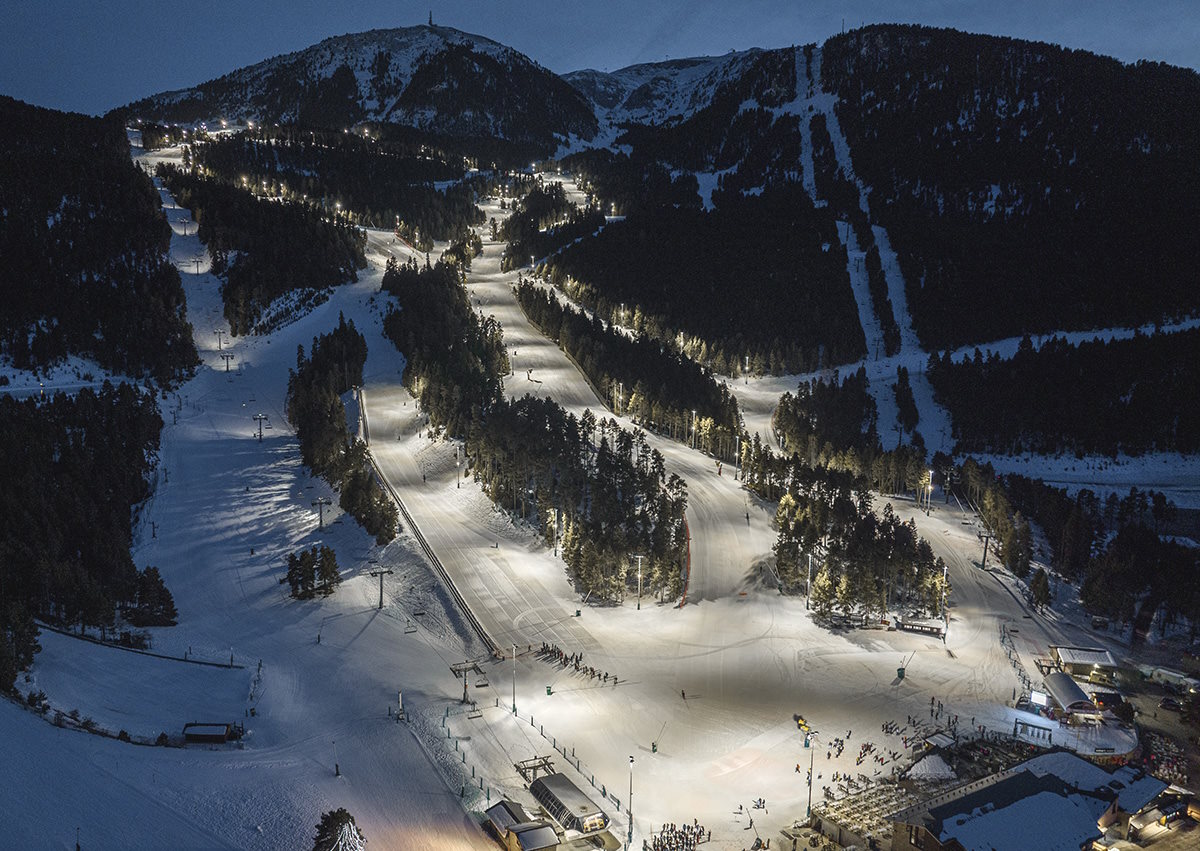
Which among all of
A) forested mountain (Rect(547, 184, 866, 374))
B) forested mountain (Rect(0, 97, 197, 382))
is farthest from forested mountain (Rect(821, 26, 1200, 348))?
forested mountain (Rect(0, 97, 197, 382))

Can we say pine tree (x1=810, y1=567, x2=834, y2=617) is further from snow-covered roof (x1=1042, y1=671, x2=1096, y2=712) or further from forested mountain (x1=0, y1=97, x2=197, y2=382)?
forested mountain (x1=0, y1=97, x2=197, y2=382)

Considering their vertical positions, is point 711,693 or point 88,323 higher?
point 88,323

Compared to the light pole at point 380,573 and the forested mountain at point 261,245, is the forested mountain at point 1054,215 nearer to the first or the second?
the forested mountain at point 261,245

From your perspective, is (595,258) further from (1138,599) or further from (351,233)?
(1138,599)

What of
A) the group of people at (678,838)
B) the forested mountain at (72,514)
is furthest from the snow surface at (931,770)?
the forested mountain at (72,514)

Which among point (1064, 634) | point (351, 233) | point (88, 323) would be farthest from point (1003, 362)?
point (88, 323)

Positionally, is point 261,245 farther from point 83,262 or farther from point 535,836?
point 535,836
